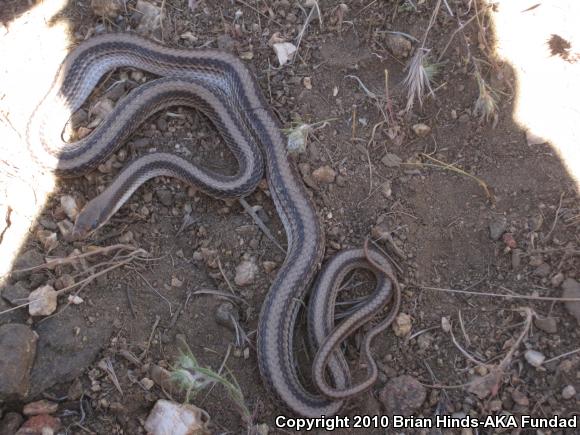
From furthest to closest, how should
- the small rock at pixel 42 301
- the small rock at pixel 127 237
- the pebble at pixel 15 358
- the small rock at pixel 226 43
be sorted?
the small rock at pixel 226 43 → the small rock at pixel 127 237 → the small rock at pixel 42 301 → the pebble at pixel 15 358

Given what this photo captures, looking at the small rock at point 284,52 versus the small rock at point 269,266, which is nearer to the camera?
the small rock at point 269,266

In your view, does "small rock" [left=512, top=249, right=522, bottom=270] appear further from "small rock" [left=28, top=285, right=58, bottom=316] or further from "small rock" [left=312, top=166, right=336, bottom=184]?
"small rock" [left=28, top=285, right=58, bottom=316]

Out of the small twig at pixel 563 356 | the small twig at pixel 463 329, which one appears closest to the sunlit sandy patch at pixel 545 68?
the small twig at pixel 563 356

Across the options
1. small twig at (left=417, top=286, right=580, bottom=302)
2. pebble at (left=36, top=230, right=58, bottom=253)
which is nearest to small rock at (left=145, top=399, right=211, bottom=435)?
pebble at (left=36, top=230, right=58, bottom=253)

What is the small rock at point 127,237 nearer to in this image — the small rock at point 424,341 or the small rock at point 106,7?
the small rock at point 106,7

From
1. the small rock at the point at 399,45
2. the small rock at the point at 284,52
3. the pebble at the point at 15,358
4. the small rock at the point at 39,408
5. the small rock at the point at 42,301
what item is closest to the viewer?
the pebble at the point at 15,358

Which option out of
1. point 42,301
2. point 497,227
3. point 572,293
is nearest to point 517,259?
point 497,227

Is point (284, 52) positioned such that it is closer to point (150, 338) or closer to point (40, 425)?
point (150, 338)

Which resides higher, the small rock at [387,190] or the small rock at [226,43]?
the small rock at [226,43]

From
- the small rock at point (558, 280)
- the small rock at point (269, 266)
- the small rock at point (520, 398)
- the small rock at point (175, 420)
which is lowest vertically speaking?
the small rock at point (520, 398)
